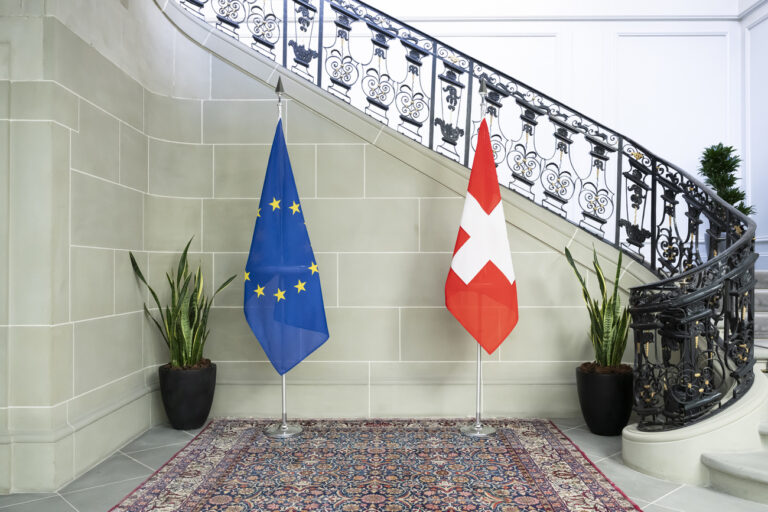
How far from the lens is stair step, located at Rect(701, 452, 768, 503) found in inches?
102

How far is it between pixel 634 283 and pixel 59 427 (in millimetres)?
3905

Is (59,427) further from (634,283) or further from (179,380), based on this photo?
(634,283)

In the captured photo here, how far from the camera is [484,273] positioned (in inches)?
146

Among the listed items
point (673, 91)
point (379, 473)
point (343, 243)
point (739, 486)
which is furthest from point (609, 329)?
point (673, 91)

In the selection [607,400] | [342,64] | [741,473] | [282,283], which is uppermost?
[342,64]

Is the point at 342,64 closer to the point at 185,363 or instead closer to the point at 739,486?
the point at 185,363

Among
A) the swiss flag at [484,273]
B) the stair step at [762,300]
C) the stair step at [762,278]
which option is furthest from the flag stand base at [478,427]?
the stair step at [762,278]

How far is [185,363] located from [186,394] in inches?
8.4

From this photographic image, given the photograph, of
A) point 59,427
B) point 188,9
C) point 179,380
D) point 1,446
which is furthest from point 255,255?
point 188,9

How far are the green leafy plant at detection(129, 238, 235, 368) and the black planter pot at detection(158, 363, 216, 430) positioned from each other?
3.8 inches

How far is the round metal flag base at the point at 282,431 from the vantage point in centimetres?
367

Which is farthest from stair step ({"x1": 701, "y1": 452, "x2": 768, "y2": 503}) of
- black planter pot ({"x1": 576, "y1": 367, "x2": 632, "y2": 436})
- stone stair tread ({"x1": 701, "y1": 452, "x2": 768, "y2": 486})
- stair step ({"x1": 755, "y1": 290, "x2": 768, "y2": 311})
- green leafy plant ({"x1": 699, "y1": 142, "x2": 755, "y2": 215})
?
green leafy plant ({"x1": 699, "y1": 142, "x2": 755, "y2": 215})

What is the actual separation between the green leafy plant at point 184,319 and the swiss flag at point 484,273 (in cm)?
163

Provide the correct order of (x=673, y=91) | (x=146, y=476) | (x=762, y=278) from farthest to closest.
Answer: (x=673, y=91) < (x=762, y=278) < (x=146, y=476)
